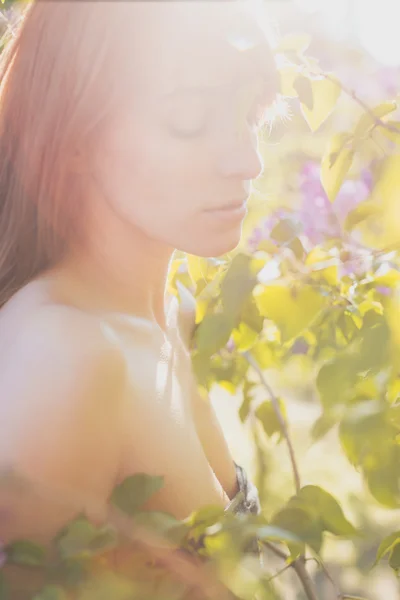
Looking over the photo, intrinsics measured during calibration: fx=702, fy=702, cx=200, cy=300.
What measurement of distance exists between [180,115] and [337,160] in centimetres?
14

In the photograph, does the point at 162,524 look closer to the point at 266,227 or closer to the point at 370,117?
the point at 370,117

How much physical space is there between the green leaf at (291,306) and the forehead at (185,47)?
0.19 metres

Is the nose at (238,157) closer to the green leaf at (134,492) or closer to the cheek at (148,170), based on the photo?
the cheek at (148,170)

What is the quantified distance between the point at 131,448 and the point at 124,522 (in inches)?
4.0

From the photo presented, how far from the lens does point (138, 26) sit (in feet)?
1.92

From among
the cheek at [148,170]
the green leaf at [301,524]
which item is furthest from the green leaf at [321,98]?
the green leaf at [301,524]

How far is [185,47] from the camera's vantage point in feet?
1.94

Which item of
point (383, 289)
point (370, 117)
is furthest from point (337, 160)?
point (383, 289)

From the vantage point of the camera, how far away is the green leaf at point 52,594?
432mm

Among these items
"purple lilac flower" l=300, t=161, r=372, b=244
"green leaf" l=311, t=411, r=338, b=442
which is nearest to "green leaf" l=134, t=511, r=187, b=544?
"green leaf" l=311, t=411, r=338, b=442

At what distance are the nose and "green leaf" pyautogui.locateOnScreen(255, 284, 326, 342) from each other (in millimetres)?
105

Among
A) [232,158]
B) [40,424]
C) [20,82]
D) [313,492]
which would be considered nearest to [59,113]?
[20,82]

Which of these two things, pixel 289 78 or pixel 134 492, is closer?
pixel 134 492

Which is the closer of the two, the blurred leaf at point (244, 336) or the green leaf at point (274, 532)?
the green leaf at point (274, 532)
